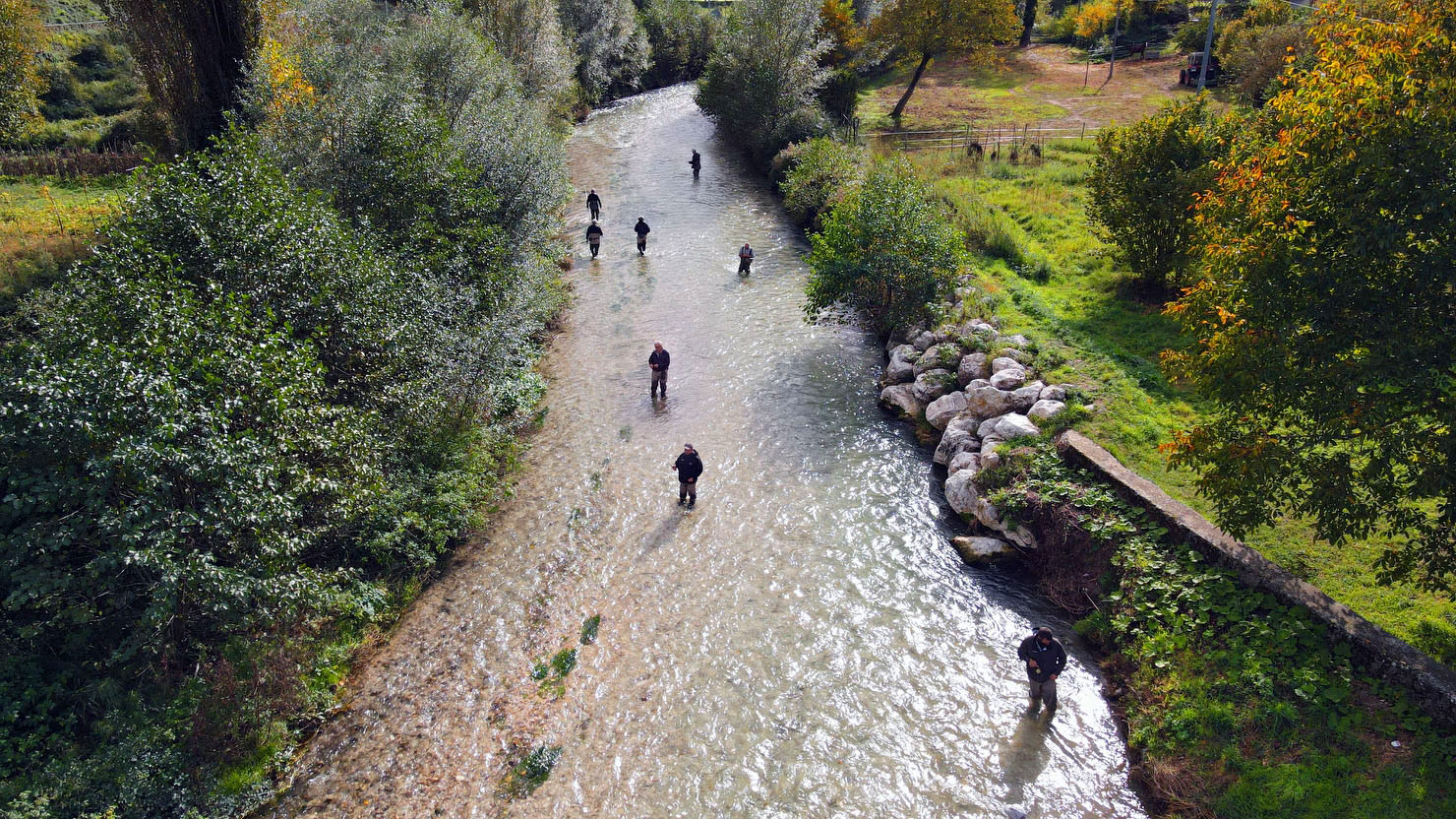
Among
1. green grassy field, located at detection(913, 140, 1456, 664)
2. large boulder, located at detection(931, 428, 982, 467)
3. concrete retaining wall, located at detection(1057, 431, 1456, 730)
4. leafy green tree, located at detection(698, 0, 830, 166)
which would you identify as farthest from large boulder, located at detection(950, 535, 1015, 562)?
leafy green tree, located at detection(698, 0, 830, 166)

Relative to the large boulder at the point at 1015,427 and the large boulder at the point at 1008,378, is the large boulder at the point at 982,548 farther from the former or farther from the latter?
the large boulder at the point at 1008,378

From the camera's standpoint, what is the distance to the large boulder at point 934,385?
20719 mm

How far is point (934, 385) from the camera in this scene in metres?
20.8

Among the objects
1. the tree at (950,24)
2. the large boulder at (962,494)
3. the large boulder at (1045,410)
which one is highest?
the tree at (950,24)

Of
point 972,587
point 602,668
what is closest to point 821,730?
point 602,668

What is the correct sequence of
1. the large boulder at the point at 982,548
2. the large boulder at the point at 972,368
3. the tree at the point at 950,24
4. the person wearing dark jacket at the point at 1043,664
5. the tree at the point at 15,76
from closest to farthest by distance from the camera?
1. the person wearing dark jacket at the point at 1043,664
2. the large boulder at the point at 982,548
3. the large boulder at the point at 972,368
4. the tree at the point at 15,76
5. the tree at the point at 950,24

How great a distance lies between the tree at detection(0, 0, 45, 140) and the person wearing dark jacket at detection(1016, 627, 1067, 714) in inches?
1614

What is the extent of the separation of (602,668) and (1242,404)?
1226cm

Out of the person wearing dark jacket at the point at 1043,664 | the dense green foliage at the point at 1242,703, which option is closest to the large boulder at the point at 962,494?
the dense green foliage at the point at 1242,703

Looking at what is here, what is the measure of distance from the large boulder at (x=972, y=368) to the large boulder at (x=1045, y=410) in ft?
7.60

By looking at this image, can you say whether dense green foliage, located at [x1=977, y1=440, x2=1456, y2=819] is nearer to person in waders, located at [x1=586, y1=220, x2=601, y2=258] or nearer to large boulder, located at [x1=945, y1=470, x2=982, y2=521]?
large boulder, located at [x1=945, y1=470, x2=982, y2=521]

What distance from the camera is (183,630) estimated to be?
11133 mm

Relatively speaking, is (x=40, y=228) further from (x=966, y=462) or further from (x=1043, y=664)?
(x=1043, y=664)

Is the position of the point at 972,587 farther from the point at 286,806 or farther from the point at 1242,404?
the point at 286,806
